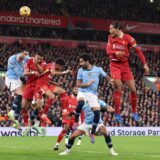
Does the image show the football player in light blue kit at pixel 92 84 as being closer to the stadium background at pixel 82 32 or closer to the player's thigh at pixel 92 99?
the player's thigh at pixel 92 99

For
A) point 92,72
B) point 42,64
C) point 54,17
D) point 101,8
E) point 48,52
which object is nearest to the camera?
point 92,72

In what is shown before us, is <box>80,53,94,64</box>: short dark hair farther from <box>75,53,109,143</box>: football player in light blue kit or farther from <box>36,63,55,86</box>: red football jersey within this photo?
<box>36,63,55,86</box>: red football jersey

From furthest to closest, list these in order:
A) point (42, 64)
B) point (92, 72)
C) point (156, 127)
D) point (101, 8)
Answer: point (101, 8)
point (156, 127)
point (42, 64)
point (92, 72)

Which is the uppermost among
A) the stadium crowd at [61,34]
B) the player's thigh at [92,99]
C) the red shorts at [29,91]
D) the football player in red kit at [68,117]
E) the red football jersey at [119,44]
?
the stadium crowd at [61,34]

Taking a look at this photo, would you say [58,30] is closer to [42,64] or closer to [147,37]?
[147,37]

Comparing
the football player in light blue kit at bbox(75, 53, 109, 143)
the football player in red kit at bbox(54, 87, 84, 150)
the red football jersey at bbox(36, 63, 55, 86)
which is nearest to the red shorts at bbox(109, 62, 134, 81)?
the football player in light blue kit at bbox(75, 53, 109, 143)

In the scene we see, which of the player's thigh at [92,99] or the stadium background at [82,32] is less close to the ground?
the stadium background at [82,32]

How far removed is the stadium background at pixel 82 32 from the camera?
40344 millimetres

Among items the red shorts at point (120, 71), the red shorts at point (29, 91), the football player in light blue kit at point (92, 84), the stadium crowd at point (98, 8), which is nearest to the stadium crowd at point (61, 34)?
the stadium crowd at point (98, 8)

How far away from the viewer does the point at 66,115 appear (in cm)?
2198

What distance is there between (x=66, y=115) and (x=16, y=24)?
78.6 ft

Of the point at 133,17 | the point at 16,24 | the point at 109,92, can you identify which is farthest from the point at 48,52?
the point at 133,17

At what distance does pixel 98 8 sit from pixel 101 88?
11.8 meters

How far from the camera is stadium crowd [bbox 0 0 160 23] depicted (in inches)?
1821
